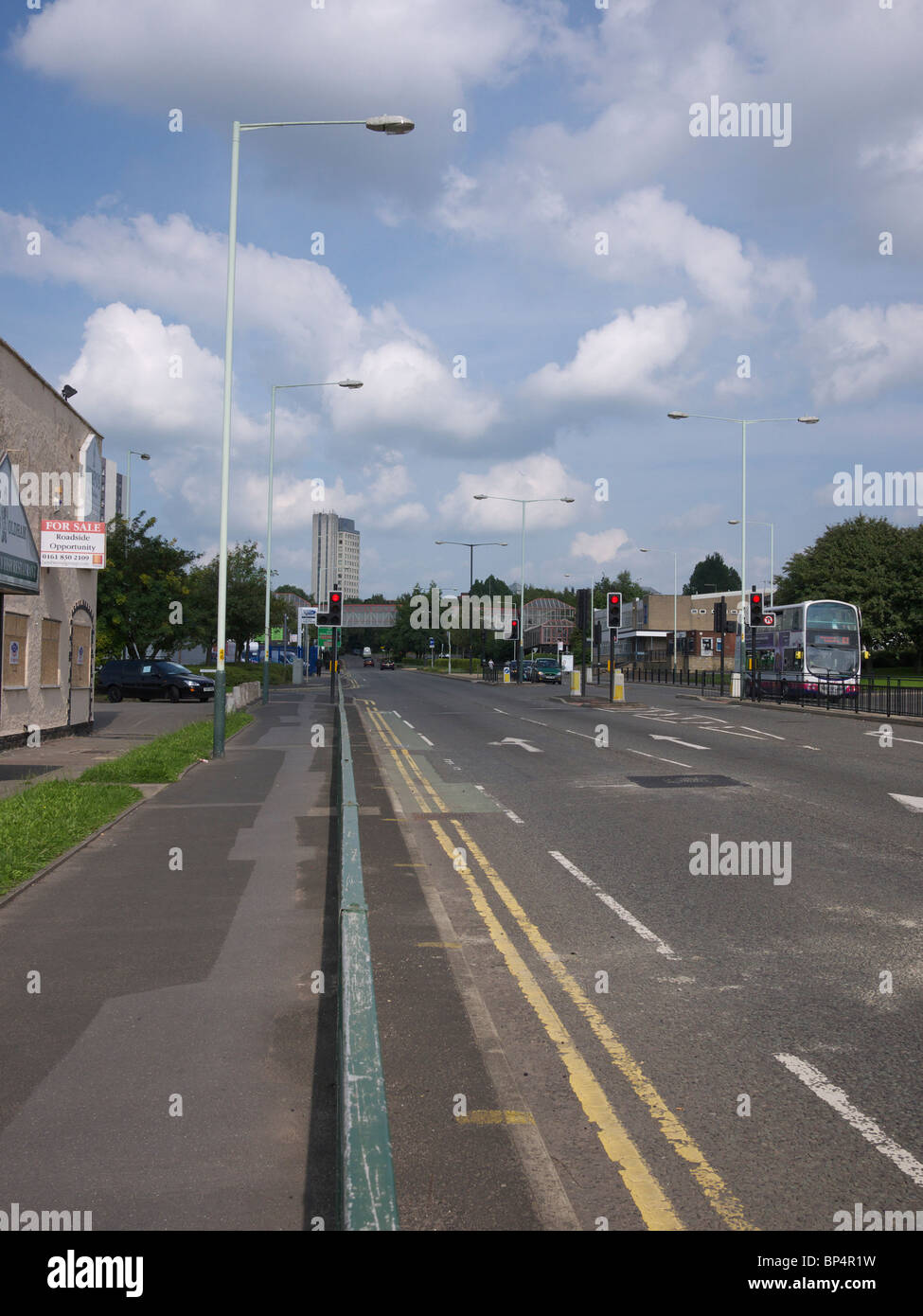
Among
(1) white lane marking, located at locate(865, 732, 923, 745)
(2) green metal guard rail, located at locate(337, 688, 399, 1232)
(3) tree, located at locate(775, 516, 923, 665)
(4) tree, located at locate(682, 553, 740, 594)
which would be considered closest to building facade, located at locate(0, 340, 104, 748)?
(2) green metal guard rail, located at locate(337, 688, 399, 1232)

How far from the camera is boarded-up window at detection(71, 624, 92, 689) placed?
2364cm

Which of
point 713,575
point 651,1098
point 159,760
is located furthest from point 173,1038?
point 713,575

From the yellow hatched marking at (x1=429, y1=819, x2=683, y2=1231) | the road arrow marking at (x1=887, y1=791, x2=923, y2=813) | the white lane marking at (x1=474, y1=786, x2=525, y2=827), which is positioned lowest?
the white lane marking at (x1=474, y1=786, x2=525, y2=827)

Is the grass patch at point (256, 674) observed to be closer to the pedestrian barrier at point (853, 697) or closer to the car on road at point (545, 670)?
the car on road at point (545, 670)

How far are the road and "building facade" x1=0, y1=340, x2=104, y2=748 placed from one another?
9.11 meters

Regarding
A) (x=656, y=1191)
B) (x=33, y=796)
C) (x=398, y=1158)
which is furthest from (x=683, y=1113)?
(x=33, y=796)

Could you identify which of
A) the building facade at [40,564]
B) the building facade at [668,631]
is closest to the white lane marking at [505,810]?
the building facade at [40,564]

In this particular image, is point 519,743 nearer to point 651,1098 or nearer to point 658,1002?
point 658,1002

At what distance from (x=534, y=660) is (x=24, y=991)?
214 ft

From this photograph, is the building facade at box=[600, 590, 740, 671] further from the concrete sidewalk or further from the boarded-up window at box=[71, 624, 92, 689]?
the concrete sidewalk

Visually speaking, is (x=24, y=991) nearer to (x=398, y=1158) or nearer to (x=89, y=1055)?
(x=89, y=1055)

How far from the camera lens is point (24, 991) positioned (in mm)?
6105

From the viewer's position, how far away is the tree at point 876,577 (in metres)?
73.5

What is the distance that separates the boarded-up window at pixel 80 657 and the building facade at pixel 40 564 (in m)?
0.02
